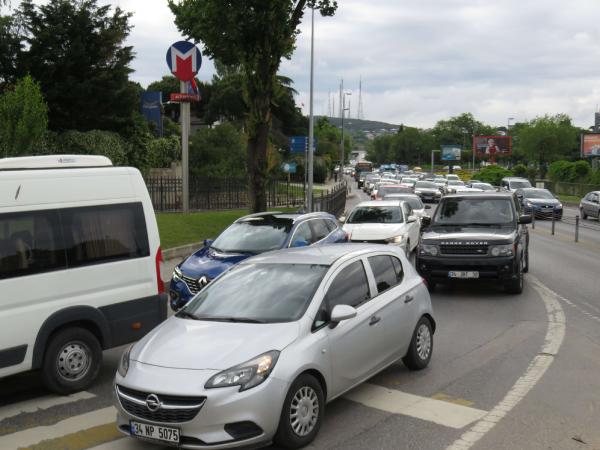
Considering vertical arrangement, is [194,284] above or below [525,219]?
below

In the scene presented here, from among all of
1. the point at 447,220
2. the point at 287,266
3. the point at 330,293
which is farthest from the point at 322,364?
the point at 447,220

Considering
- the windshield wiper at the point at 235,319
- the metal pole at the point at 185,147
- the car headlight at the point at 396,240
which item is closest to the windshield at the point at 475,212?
the car headlight at the point at 396,240

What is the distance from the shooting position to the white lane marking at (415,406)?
613 centimetres

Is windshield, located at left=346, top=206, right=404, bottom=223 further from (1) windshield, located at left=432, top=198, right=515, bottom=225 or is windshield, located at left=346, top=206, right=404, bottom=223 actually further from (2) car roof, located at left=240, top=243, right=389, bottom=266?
(2) car roof, located at left=240, top=243, right=389, bottom=266

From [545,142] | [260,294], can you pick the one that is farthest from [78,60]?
[545,142]

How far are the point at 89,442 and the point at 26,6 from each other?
3146cm

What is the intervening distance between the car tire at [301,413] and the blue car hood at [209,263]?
4.77 metres

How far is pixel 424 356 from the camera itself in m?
7.77

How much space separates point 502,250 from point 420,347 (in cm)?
520

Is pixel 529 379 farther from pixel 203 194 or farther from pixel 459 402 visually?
pixel 203 194

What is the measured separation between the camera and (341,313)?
587 centimetres

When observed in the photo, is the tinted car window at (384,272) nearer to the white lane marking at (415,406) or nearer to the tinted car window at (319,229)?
the white lane marking at (415,406)

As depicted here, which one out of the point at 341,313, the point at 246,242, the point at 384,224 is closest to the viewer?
the point at 341,313

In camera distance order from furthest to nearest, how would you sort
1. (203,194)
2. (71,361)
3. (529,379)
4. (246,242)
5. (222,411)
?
(203,194)
(246,242)
(529,379)
(71,361)
(222,411)
